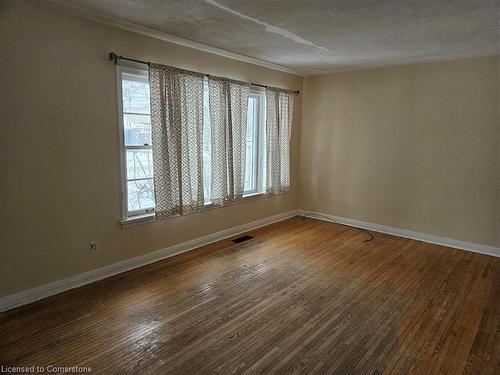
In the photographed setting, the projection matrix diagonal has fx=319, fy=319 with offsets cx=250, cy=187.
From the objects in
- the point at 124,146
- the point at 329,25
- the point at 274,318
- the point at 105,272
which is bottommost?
the point at 274,318

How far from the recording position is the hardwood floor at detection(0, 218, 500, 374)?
212 cm

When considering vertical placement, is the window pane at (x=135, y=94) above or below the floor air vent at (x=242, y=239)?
above

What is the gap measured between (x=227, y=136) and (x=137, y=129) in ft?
3.90

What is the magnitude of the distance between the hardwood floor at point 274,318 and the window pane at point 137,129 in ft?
4.55

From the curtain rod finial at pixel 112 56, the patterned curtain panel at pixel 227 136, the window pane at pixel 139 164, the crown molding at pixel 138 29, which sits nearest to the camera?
the crown molding at pixel 138 29

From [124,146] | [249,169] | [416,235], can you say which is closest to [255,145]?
[249,169]

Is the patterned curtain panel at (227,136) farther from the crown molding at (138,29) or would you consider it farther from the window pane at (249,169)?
the window pane at (249,169)

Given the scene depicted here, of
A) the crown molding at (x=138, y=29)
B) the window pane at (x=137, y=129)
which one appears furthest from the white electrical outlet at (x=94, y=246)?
the crown molding at (x=138, y=29)

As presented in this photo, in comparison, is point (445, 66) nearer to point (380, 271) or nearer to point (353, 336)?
point (380, 271)

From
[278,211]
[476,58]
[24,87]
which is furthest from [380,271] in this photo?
[24,87]

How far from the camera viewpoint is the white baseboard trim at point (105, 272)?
8.86 ft

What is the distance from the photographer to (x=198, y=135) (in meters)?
3.80

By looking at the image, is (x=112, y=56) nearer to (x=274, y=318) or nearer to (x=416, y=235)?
(x=274, y=318)

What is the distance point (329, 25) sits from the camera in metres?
2.90
